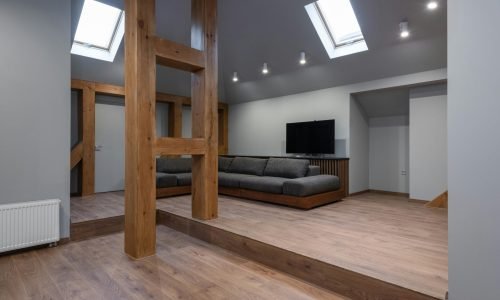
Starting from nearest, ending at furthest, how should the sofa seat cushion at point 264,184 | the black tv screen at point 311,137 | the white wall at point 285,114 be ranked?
1. the sofa seat cushion at point 264,184
2. the white wall at point 285,114
3. the black tv screen at point 311,137

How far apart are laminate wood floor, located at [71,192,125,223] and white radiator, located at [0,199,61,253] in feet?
1.58

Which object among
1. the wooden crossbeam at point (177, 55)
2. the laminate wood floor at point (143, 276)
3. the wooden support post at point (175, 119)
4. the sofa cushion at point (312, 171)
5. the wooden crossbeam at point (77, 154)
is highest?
the wooden crossbeam at point (177, 55)

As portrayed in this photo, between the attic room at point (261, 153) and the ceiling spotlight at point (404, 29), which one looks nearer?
the attic room at point (261, 153)

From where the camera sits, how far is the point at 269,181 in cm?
470

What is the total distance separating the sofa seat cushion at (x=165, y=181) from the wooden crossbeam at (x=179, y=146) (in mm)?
2153

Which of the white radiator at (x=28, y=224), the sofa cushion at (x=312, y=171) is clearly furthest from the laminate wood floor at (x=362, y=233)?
the white radiator at (x=28, y=224)

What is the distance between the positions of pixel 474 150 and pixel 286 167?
3684mm

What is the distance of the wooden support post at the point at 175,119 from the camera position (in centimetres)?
678

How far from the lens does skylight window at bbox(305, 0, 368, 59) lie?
4641 millimetres

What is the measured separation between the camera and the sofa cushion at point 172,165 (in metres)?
5.96

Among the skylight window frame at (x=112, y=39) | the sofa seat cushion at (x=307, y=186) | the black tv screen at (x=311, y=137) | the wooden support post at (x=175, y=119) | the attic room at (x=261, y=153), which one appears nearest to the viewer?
the attic room at (x=261, y=153)

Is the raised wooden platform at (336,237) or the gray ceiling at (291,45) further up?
the gray ceiling at (291,45)

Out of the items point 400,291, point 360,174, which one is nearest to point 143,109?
point 400,291

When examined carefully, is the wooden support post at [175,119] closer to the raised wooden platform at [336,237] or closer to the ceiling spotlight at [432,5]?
the raised wooden platform at [336,237]
